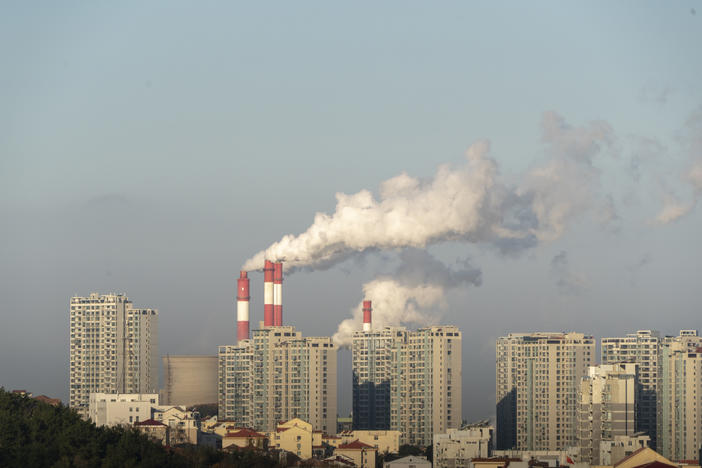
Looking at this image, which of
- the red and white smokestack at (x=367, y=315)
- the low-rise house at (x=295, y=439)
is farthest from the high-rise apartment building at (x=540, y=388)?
the low-rise house at (x=295, y=439)

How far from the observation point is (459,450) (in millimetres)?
37969

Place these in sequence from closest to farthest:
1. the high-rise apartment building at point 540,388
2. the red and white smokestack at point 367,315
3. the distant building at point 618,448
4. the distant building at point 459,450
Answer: the distant building at point 618,448
the distant building at point 459,450
the high-rise apartment building at point 540,388
the red and white smokestack at point 367,315

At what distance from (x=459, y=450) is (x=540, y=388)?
485 inches

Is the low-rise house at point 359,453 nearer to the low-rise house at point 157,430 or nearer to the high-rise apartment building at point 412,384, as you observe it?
the low-rise house at point 157,430

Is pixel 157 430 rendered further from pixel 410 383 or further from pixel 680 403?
pixel 680 403

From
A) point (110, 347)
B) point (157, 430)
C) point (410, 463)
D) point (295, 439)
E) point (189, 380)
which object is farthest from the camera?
point (110, 347)

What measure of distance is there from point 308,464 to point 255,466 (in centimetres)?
427

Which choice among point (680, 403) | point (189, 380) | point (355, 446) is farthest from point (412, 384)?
point (189, 380)

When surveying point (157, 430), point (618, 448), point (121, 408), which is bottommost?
point (157, 430)

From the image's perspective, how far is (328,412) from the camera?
167 feet

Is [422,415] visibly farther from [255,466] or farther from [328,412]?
[255,466]

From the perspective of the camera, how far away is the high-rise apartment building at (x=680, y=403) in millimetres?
44156

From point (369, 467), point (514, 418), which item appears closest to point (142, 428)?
point (369, 467)

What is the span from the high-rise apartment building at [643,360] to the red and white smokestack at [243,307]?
1407 centimetres
